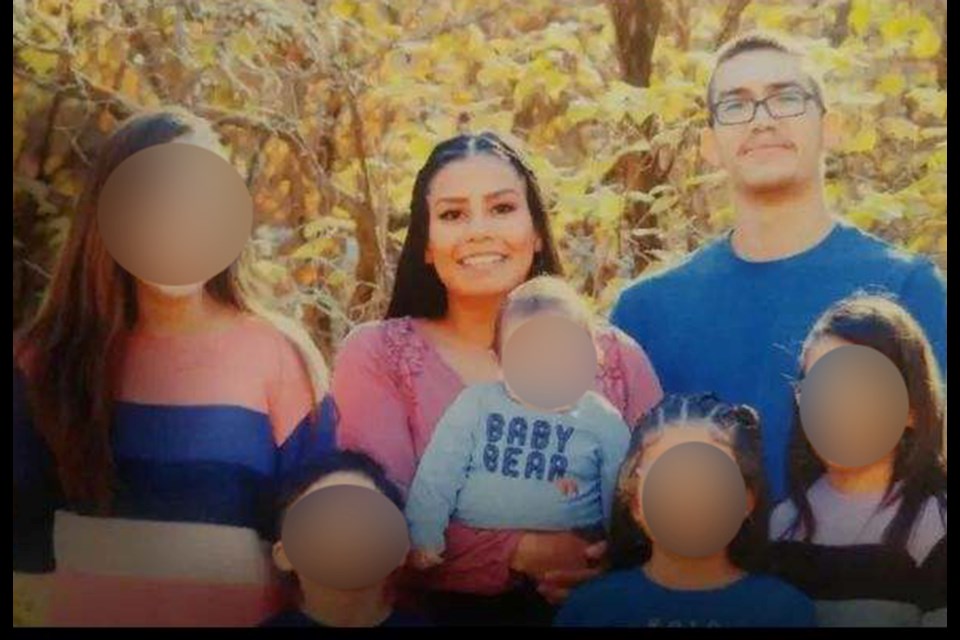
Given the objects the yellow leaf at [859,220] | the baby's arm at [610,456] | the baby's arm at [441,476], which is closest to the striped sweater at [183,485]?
the baby's arm at [441,476]

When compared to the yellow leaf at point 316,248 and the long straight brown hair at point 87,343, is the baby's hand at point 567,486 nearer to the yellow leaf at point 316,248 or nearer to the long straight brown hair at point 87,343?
the long straight brown hair at point 87,343

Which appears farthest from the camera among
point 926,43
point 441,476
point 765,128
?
point 926,43

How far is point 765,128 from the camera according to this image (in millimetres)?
5055

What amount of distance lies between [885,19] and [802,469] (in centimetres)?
153

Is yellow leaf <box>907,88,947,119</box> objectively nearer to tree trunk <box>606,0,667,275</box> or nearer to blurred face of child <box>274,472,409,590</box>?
tree trunk <box>606,0,667,275</box>

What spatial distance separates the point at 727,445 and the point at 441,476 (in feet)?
3.08

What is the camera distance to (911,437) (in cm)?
506

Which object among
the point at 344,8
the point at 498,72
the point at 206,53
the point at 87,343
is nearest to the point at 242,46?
the point at 206,53

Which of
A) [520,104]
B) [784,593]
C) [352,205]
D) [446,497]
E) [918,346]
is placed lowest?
[784,593]

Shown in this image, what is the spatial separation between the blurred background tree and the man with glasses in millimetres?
69

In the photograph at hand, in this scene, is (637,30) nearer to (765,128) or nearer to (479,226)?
(765,128)
